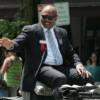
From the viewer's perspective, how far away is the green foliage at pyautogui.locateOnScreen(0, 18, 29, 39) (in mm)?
10527

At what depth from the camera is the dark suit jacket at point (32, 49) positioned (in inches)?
181

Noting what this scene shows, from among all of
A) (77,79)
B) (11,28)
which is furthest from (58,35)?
(11,28)

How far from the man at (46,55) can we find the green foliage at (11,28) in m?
5.71

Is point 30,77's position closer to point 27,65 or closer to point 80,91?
point 27,65

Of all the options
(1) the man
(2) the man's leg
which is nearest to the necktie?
(1) the man

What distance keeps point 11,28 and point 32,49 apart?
19.9ft

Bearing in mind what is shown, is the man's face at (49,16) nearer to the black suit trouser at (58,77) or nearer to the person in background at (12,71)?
the black suit trouser at (58,77)

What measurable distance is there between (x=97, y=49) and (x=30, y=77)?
42.3 feet

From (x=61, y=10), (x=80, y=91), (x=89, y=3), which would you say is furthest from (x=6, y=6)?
(x=80, y=91)

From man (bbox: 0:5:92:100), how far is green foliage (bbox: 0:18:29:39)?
5.71 m

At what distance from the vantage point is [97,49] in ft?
57.0

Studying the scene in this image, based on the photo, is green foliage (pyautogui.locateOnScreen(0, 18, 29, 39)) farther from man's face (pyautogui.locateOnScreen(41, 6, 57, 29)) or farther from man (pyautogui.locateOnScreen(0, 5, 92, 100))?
man's face (pyautogui.locateOnScreen(41, 6, 57, 29))

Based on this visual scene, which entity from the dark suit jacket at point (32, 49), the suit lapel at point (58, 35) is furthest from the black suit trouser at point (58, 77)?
the suit lapel at point (58, 35)

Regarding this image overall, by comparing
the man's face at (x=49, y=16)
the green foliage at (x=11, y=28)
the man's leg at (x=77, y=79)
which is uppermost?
the man's face at (x=49, y=16)
